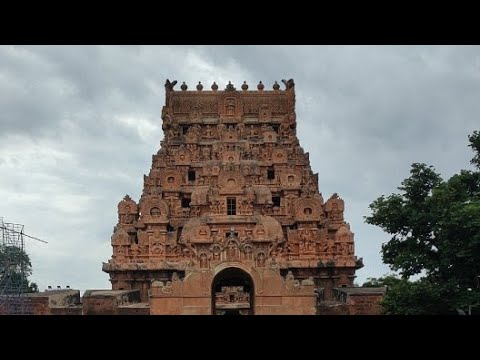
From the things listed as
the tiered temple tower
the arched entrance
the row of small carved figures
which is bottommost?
the arched entrance

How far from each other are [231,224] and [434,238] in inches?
659

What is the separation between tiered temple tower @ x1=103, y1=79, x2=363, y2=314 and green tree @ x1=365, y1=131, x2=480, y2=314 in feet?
25.9

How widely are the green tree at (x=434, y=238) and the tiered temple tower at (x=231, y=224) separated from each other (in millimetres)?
7888

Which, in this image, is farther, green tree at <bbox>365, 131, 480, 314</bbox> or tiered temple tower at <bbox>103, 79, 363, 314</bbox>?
tiered temple tower at <bbox>103, 79, 363, 314</bbox>

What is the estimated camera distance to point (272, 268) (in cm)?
2906

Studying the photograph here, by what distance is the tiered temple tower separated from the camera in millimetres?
29031

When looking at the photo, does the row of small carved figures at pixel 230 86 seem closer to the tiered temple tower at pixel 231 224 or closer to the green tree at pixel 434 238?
the tiered temple tower at pixel 231 224

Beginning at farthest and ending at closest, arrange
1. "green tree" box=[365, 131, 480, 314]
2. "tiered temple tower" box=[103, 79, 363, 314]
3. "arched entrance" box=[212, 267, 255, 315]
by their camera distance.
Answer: "arched entrance" box=[212, 267, 255, 315]
"tiered temple tower" box=[103, 79, 363, 314]
"green tree" box=[365, 131, 480, 314]

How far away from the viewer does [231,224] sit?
3638 centimetres

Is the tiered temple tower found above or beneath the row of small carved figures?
beneath

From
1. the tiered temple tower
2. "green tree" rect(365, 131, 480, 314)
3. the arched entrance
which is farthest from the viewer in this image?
the arched entrance

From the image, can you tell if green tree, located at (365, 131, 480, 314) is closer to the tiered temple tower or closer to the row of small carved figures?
the tiered temple tower

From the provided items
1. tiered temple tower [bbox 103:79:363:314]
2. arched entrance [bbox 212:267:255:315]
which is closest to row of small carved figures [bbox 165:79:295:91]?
tiered temple tower [bbox 103:79:363:314]
